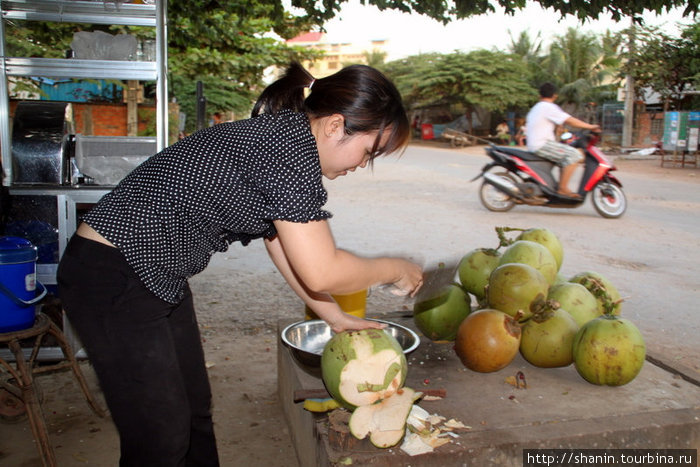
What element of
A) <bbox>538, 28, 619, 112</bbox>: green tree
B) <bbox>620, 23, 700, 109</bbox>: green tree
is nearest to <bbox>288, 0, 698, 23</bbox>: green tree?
<bbox>620, 23, 700, 109</bbox>: green tree

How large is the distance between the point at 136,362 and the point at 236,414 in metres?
1.34

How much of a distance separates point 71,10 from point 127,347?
8.67 ft

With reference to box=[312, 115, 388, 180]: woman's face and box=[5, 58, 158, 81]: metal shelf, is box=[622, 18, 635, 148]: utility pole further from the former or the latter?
box=[312, 115, 388, 180]: woman's face

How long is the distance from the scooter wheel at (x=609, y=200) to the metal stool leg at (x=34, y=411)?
7126 millimetres

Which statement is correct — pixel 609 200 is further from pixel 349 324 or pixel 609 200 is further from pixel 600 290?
pixel 349 324

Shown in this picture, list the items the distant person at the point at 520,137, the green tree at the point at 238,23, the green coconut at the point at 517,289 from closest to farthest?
the green coconut at the point at 517,289, the green tree at the point at 238,23, the distant person at the point at 520,137

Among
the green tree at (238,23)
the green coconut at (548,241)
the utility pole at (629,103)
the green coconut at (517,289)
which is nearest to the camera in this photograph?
the green coconut at (517,289)

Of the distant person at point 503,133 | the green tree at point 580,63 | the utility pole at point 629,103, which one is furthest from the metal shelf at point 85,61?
the green tree at point 580,63

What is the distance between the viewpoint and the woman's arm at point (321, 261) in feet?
4.68

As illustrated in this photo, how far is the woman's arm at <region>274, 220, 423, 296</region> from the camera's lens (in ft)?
4.68

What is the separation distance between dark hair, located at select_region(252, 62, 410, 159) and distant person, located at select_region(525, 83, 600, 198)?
260 inches

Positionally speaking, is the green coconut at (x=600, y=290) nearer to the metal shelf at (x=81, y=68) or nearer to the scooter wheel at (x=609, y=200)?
the metal shelf at (x=81, y=68)

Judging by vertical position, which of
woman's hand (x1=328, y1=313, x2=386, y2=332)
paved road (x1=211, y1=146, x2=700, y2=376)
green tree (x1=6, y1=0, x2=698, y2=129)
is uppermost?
green tree (x1=6, y1=0, x2=698, y2=129)

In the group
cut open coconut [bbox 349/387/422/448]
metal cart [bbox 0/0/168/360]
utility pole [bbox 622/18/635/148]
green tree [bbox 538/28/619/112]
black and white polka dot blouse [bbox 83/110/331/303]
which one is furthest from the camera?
green tree [bbox 538/28/619/112]
